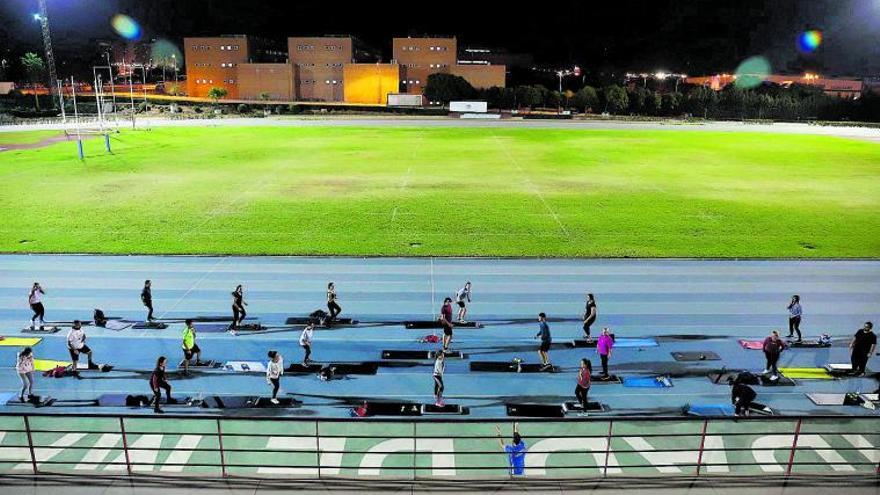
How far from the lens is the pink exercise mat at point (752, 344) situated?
15969 mm

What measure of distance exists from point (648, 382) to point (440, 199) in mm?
21531

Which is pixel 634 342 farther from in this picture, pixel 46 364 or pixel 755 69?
pixel 755 69

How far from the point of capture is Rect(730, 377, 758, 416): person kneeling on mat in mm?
12148

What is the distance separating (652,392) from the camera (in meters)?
13.5

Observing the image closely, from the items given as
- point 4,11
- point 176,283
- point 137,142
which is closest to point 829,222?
point 176,283

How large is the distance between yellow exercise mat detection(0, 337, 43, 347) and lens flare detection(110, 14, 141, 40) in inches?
7996

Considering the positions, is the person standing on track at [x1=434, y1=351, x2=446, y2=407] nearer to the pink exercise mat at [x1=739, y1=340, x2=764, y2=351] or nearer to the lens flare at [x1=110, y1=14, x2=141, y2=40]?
the pink exercise mat at [x1=739, y1=340, x2=764, y2=351]

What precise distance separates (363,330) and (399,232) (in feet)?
34.9

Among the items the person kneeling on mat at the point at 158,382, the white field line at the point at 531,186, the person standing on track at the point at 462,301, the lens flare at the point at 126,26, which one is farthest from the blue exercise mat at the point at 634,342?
the lens flare at the point at 126,26

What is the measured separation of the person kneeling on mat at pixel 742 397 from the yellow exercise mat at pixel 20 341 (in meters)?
16.6

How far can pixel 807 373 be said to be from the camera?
14570mm

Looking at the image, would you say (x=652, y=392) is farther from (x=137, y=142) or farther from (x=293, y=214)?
(x=137, y=142)

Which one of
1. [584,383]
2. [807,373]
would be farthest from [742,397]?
[807,373]

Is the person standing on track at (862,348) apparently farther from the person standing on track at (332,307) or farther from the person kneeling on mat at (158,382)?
the person kneeling on mat at (158,382)
